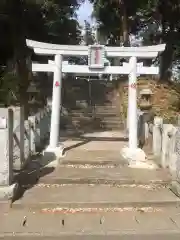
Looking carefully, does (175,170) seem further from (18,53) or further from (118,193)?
(18,53)

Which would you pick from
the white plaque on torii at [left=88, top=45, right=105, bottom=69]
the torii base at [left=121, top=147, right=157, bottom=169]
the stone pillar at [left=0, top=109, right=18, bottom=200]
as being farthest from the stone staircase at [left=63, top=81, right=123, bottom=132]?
the stone pillar at [left=0, top=109, right=18, bottom=200]

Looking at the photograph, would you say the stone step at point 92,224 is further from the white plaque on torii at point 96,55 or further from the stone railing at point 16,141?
the white plaque on torii at point 96,55

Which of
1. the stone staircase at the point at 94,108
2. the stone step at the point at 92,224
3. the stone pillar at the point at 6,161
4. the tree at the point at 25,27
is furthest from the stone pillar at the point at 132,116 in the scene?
the tree at the point at 25,27

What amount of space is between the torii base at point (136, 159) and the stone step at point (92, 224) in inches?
118

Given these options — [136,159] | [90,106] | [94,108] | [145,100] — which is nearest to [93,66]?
[136,159]

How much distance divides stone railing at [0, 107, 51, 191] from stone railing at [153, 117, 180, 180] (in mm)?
3326

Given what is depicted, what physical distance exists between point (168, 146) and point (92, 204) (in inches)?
130

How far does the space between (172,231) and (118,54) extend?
644 cm

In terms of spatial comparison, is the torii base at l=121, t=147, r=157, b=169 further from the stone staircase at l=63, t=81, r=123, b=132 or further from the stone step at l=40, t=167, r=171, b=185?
the stone staircase at l=63, t=81, r=123, b=132

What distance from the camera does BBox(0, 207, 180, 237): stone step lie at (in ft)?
19.8

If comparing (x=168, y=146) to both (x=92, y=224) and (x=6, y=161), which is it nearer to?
(x=92, y=224)

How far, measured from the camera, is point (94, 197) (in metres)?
7.76

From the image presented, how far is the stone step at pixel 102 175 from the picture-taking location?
8.80 metres

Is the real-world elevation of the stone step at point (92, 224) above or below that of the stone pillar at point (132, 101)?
below
